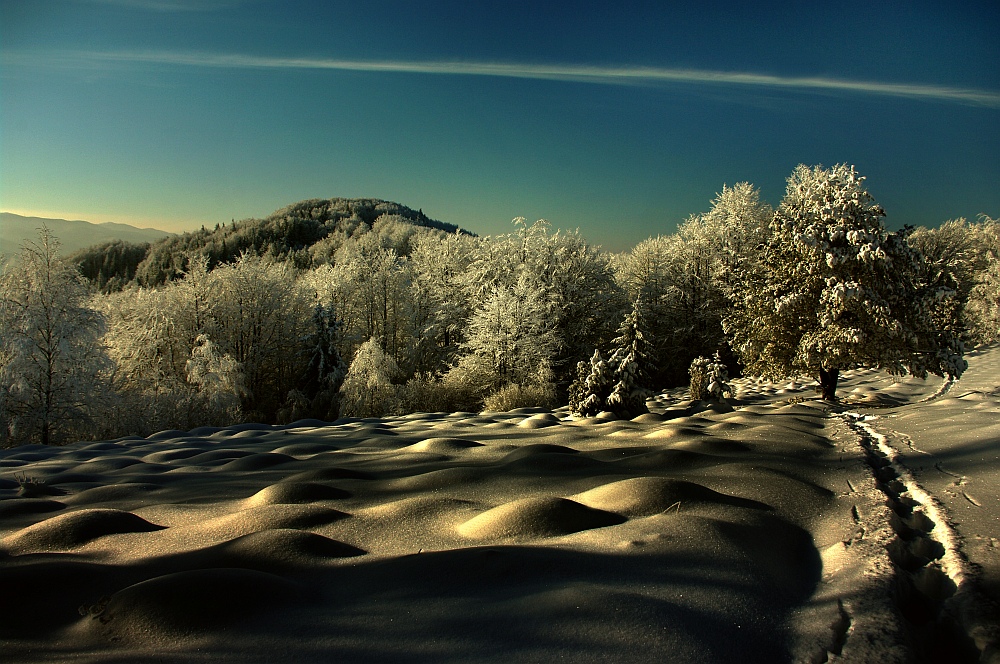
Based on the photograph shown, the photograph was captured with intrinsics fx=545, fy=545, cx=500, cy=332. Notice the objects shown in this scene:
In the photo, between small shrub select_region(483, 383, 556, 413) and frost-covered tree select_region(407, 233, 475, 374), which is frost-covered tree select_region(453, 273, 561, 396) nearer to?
small shrub select_region(483, 383, 556, 413)

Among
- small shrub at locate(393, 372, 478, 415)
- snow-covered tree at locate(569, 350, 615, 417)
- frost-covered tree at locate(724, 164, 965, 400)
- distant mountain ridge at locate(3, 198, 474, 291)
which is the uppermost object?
distant mountain ridge at locate(3, 198, 474, 291)

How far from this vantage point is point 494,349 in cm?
2764

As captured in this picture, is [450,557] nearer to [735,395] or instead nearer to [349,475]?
[349,475]

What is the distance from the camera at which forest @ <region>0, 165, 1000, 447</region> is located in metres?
13.0

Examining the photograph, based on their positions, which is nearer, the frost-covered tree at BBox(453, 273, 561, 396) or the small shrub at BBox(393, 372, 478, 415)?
the small shrub at BBox(393, 372, 478, 415)

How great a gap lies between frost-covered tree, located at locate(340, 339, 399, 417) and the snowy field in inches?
724

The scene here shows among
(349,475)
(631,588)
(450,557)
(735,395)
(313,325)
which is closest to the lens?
(631,588)

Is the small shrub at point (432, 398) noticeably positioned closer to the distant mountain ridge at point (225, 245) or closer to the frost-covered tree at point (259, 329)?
the frost-covered tree at point (259, 329)

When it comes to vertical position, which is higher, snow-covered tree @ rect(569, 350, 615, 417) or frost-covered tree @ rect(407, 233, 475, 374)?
frost-covered tree @ rect(407, 233, 475, 374)

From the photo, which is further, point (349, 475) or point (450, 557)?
point (349, 475)

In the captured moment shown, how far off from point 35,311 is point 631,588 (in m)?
25.3

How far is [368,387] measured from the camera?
26812 mm

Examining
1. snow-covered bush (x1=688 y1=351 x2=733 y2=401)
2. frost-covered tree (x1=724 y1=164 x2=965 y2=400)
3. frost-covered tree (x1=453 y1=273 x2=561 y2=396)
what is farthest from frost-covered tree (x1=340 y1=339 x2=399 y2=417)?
frost-covered tree (x1=724 y1=164 x2=965 y2=400)

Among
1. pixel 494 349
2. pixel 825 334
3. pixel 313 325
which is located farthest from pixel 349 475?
pixel 313 325
